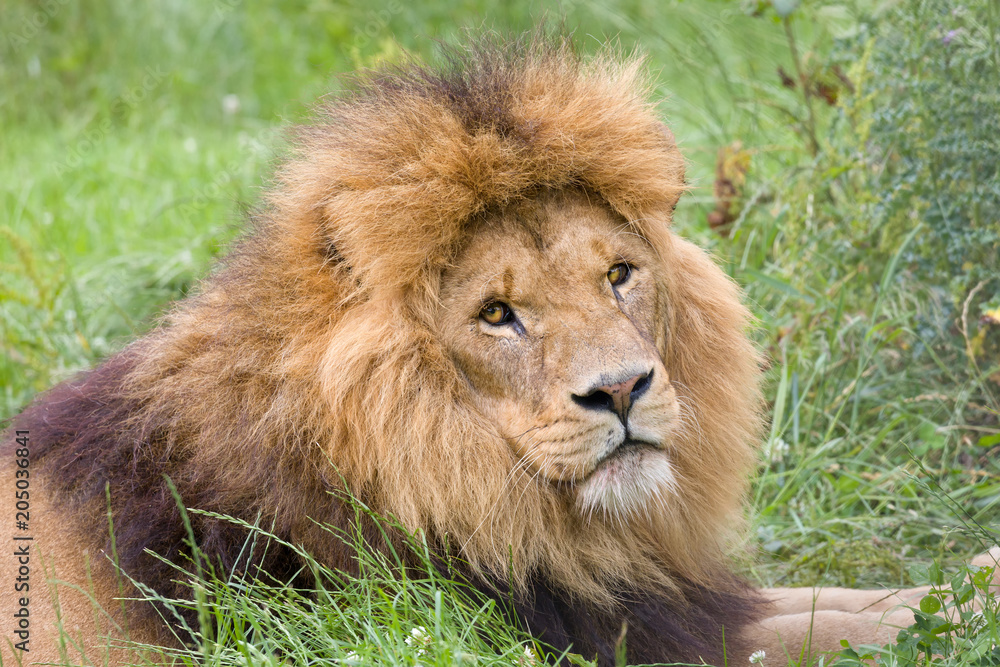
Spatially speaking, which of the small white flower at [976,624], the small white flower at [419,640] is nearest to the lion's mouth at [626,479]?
the small white flower at [419,640]

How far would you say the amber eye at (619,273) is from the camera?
8.48ft

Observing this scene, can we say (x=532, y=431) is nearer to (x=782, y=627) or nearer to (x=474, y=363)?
(x=474, y=363)

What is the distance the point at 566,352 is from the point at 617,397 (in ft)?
0.54

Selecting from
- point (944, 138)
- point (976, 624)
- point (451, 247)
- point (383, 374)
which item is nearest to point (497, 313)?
point (451, 247)

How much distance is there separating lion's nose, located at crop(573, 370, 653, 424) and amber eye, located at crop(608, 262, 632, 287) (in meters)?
0.34

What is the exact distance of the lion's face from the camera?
2340 millimetres

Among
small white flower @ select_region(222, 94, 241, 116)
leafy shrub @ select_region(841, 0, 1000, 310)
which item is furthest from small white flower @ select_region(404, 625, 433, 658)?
small white flower @ select_region(222, 94, 241, 116)

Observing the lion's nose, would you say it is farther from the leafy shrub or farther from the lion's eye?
the leafy shrub

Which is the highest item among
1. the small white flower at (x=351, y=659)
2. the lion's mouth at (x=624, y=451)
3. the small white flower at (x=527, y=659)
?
the lion's mouth at (x=624, y=451)

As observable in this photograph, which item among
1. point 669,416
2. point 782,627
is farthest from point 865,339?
point 669,416

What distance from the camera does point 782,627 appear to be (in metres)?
2.97

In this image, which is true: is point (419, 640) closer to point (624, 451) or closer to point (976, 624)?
point (624, 451)

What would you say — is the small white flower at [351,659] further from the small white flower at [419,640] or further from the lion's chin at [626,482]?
the lion's chin at [626,482]

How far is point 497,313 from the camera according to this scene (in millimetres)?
2486
